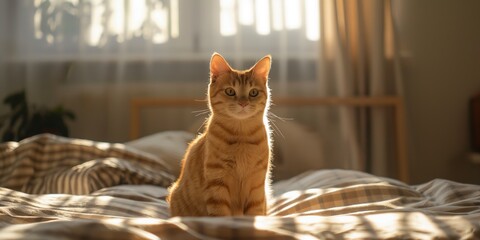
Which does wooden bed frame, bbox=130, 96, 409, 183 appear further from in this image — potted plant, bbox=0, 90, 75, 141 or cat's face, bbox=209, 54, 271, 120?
cat's face, bbox=209, 54, 271, 120

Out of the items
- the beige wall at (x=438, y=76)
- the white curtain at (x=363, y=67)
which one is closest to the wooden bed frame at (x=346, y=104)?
the white curtain at (x=363, y=67)

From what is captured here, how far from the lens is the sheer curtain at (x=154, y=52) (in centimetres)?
255

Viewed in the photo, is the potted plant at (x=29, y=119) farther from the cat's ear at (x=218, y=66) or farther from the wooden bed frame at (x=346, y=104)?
the cat's ear at (x=218, y=66)

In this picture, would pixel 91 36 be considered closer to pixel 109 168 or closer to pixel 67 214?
pixel 109 168

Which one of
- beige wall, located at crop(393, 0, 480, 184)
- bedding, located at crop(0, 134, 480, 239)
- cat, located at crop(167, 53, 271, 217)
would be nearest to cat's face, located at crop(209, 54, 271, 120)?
cat, located at crop(167, 53, 271, 217)

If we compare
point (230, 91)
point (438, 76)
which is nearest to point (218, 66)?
point (230, 91)

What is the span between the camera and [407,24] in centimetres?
261

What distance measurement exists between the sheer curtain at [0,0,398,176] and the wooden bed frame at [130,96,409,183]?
4.0 inches

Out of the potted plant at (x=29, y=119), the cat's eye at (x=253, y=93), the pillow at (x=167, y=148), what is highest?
the cat's eye at (x=253, y=93)

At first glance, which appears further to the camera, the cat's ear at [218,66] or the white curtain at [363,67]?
the white curtain at [363,67]

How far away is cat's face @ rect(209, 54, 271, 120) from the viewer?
113 cm

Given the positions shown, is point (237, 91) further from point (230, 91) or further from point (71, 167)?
point (71, 167)

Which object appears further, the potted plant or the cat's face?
the potted plant

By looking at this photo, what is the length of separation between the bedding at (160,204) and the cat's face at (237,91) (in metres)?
0.27
